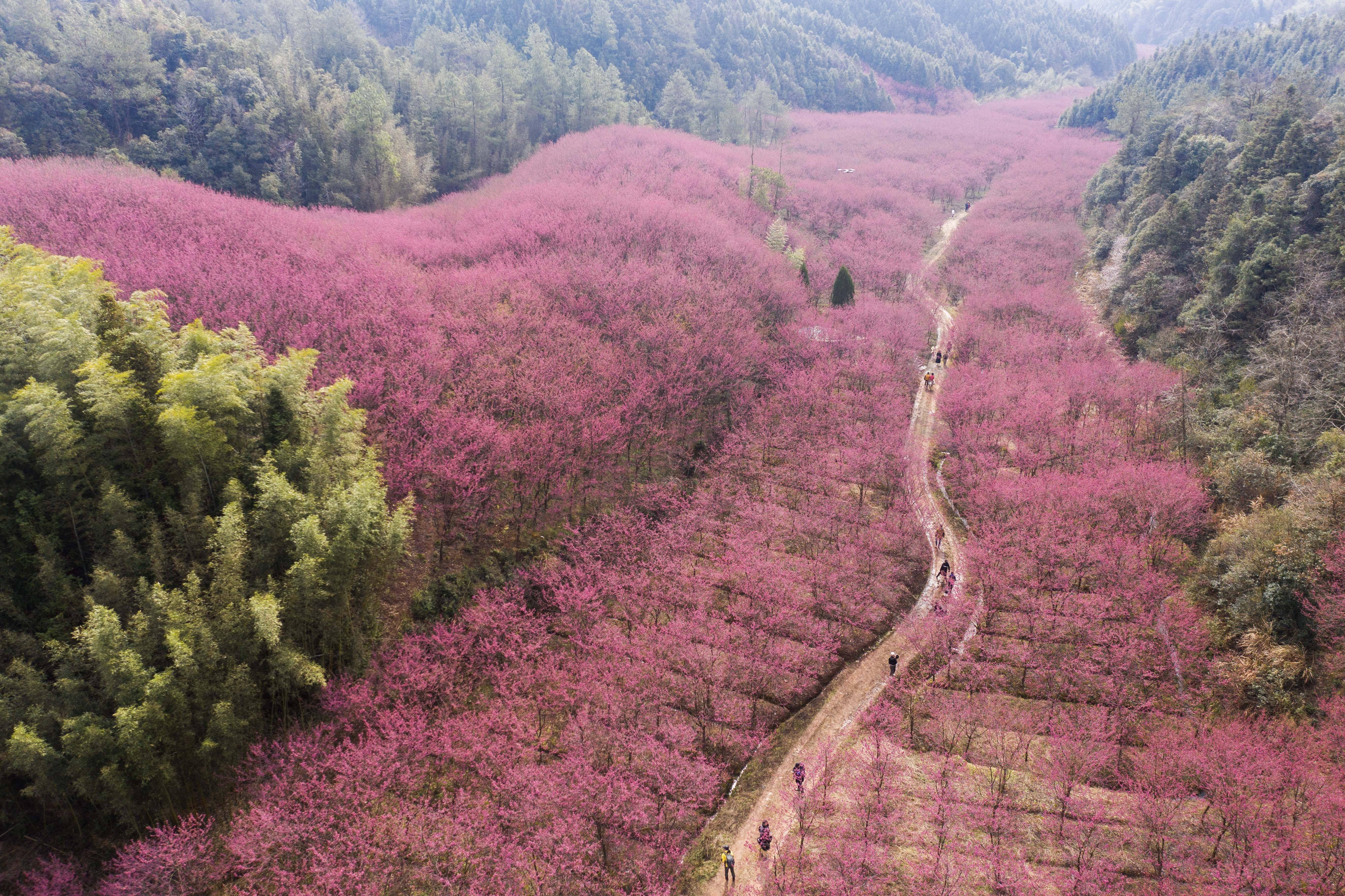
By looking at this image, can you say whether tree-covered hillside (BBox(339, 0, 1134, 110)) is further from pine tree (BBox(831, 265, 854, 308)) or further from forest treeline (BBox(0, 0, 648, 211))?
pine tree (BBox(831, 265, 854, 308))

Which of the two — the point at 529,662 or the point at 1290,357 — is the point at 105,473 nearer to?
the point at 529,662

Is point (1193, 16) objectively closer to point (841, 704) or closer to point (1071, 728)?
point (1071, 728)

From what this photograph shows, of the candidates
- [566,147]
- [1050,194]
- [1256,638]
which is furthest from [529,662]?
[1050,194]

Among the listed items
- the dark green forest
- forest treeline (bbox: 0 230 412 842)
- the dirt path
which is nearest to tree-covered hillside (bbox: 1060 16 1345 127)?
the dirt path

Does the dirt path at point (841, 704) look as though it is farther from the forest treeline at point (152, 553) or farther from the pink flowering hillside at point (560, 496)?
the forest treeline at point (152, 553)

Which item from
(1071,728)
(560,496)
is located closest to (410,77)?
(560,496)

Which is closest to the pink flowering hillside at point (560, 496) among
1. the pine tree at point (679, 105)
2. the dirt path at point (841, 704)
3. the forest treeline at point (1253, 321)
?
the dirt path at point (841, 704)
